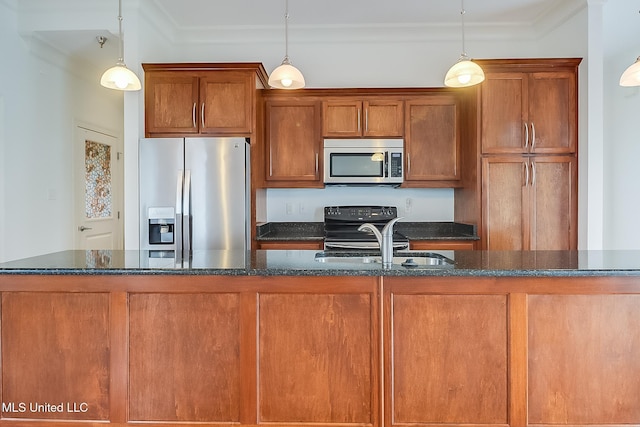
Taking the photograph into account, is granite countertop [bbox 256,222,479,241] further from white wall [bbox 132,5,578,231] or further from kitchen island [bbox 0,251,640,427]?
kitchen island [bbox 0,251,640,427]

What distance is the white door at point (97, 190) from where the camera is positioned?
441cm

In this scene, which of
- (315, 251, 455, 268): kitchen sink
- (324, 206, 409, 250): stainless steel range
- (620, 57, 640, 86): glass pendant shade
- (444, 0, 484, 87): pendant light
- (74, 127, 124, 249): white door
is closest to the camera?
(315, 251, 455, 268): kitchen sink

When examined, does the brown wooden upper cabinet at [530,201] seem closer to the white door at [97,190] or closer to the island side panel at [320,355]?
the island side panel at [320,355]

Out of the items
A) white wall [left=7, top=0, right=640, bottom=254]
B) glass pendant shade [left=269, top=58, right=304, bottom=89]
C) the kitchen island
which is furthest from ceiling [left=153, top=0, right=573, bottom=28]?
the kitchen island

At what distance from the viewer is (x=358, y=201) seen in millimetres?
4176

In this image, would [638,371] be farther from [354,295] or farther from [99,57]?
[99,57]

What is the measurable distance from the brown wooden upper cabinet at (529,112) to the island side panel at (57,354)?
9.94 ft

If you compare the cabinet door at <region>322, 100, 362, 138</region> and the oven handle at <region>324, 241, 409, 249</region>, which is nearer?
the oven handle at <region>324, 241, 409, 249</region>

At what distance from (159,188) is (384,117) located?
80.5 inches

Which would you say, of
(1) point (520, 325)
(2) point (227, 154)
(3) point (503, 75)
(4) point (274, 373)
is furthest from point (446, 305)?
(3) point (503, 75)

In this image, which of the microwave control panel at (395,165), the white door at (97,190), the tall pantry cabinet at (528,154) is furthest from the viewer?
the white door at (97,190)

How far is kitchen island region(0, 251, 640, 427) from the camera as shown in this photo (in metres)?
1.70

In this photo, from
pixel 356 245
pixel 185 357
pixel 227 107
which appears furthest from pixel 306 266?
pixel 227 107

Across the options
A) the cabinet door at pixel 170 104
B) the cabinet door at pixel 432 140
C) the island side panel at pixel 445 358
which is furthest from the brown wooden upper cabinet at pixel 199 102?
the island side panel at pixel 445 358
